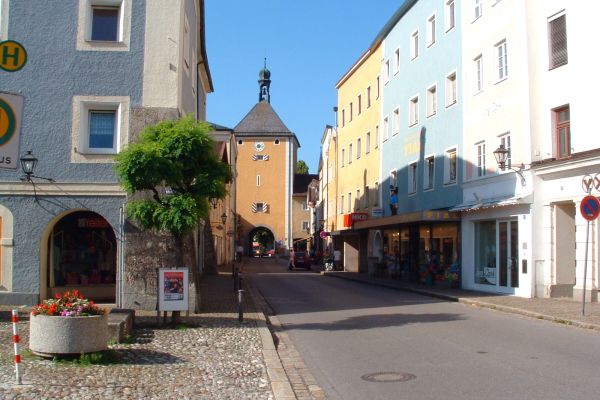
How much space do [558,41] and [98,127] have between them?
1376 cm

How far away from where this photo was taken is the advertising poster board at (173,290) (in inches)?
522

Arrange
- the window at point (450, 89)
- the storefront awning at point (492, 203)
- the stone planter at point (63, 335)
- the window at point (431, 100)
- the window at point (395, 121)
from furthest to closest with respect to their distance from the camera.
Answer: the window at point (395, 121) → the window at point (431, 100) → the window at point (450, 89) → the storefront awning at point (492, 203) → the stone planter at point (63, 335)

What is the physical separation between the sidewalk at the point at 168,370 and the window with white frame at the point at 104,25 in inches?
290

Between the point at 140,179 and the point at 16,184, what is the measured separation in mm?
4986

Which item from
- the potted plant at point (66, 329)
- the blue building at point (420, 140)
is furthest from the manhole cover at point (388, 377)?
the blue building at point (420, 140)

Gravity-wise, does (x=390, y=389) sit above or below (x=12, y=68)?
below

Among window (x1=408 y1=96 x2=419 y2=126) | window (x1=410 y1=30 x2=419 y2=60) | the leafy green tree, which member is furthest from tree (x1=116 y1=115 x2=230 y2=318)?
window (x1=410 y1=30 x2=419 y2=60)

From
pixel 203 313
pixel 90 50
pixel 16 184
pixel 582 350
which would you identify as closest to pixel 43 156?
pixel 16 184

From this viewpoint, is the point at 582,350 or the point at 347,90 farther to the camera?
the point at 347,90

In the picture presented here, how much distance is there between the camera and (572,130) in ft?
62.7

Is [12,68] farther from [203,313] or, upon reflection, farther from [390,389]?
[203,313]

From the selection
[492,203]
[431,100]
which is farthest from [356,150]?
[492,203]

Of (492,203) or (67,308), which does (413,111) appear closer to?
(492,203)

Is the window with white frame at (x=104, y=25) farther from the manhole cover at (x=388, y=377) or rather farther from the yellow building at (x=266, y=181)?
the yellow building at (x=266, y=181)
